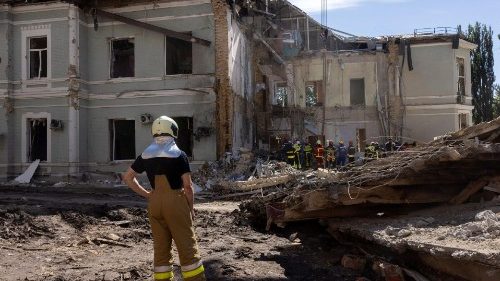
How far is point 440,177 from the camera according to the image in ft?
23.4

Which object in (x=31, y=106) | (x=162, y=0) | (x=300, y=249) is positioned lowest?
(x=300, y=249)

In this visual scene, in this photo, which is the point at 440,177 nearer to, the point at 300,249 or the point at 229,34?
the point at 300,249

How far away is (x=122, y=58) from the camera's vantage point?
21.3 metres

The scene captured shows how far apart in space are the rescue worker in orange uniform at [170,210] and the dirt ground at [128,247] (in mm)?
1490

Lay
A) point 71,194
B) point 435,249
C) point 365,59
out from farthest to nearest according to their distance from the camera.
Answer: point 365,59, point 71,194, point 435,249

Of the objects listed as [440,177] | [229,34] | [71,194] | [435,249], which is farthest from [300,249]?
[229,34]

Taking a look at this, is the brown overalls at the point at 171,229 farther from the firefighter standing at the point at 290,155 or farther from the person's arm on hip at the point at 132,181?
the firefighter standing at the point at 290,155

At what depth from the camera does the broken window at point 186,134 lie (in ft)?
66.3

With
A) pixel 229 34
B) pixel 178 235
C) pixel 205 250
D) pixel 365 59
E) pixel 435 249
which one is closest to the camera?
pixel 178 235

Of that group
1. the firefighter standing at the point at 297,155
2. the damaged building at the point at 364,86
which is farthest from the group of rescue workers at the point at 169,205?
the damaged building at the point at 364,86

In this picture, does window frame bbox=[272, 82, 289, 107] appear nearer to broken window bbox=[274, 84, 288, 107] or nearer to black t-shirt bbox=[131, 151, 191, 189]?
broken window bbox=[274, 84, 288, 107]

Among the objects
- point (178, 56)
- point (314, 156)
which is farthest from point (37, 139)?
point (314, 156)

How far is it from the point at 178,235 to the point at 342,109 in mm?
23683

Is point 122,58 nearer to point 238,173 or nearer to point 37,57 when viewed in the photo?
point 37,57
